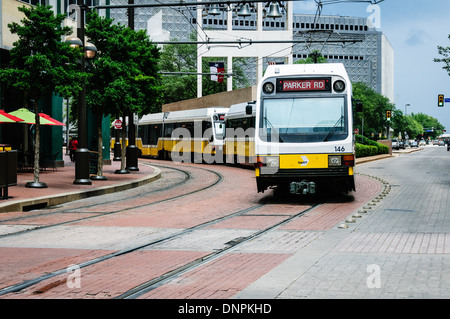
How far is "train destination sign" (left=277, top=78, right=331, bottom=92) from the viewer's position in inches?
607

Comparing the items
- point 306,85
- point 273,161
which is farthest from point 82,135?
point 306,85

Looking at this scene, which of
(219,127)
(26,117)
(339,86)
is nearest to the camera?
(339,86)

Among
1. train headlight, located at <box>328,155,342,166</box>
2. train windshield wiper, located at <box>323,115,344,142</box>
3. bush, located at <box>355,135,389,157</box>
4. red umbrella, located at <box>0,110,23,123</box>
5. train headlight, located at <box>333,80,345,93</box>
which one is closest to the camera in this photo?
train headlight, located at <box>328,155,342,166</box>

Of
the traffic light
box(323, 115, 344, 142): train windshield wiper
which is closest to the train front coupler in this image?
box(323, 115, 344, 142): train windshield wiper

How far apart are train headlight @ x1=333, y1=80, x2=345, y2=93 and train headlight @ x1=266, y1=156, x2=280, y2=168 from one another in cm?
229

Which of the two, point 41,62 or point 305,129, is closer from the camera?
point 305,129

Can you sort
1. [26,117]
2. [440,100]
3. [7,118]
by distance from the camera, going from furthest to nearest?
[440,100] → [26,117] → [7,118]

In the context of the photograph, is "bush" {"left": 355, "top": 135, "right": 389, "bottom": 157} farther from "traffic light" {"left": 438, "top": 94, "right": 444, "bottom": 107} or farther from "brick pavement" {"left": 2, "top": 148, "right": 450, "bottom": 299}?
"brick pavement" {"left": 2, "top": 148, "right": 450, "bottom": 299}

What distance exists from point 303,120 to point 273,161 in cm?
126

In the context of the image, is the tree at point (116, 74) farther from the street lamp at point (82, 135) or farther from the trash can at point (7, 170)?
→ the trash can at point (7, 170)

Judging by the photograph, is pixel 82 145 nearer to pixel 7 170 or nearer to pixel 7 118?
pixel 7 118

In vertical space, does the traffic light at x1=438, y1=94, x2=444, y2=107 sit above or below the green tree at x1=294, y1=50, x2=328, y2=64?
below

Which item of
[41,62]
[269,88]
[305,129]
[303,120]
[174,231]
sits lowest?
[174,231]

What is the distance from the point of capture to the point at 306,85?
15.4 m
